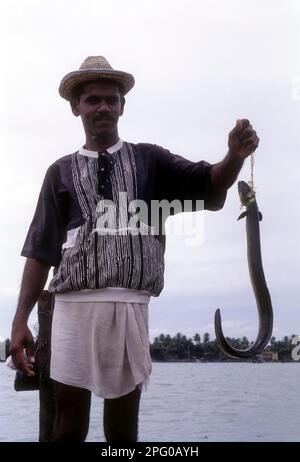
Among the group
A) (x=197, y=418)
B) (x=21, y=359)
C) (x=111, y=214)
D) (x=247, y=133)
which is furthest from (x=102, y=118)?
(x=197, y=418)

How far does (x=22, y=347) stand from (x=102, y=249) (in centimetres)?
60

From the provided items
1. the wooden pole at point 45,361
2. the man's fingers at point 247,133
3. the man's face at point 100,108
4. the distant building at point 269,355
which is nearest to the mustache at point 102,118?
the man's face at point 100,108

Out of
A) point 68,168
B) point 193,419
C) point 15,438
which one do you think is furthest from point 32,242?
point 193,419

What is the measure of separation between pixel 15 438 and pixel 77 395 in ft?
53.8

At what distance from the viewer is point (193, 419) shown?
88.9 feet

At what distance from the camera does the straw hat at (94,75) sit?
10.9 ft

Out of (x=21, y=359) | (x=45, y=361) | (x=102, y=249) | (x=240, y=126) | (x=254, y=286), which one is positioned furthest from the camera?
(x=45, y=361)

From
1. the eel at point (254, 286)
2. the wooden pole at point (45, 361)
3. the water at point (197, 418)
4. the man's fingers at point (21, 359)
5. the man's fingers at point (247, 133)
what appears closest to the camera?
the man's fingers at point (247, 133)

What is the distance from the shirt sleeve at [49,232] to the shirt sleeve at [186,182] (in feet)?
1.62

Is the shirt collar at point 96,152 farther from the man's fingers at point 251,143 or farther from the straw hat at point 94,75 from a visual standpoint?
the man's fingers at point 251,143

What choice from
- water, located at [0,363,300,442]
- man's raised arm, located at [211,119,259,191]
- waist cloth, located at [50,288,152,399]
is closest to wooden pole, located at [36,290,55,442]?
waist cloth, located at [50,288,152,399]

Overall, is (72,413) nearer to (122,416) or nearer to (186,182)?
(122,416)

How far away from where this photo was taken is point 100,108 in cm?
331
